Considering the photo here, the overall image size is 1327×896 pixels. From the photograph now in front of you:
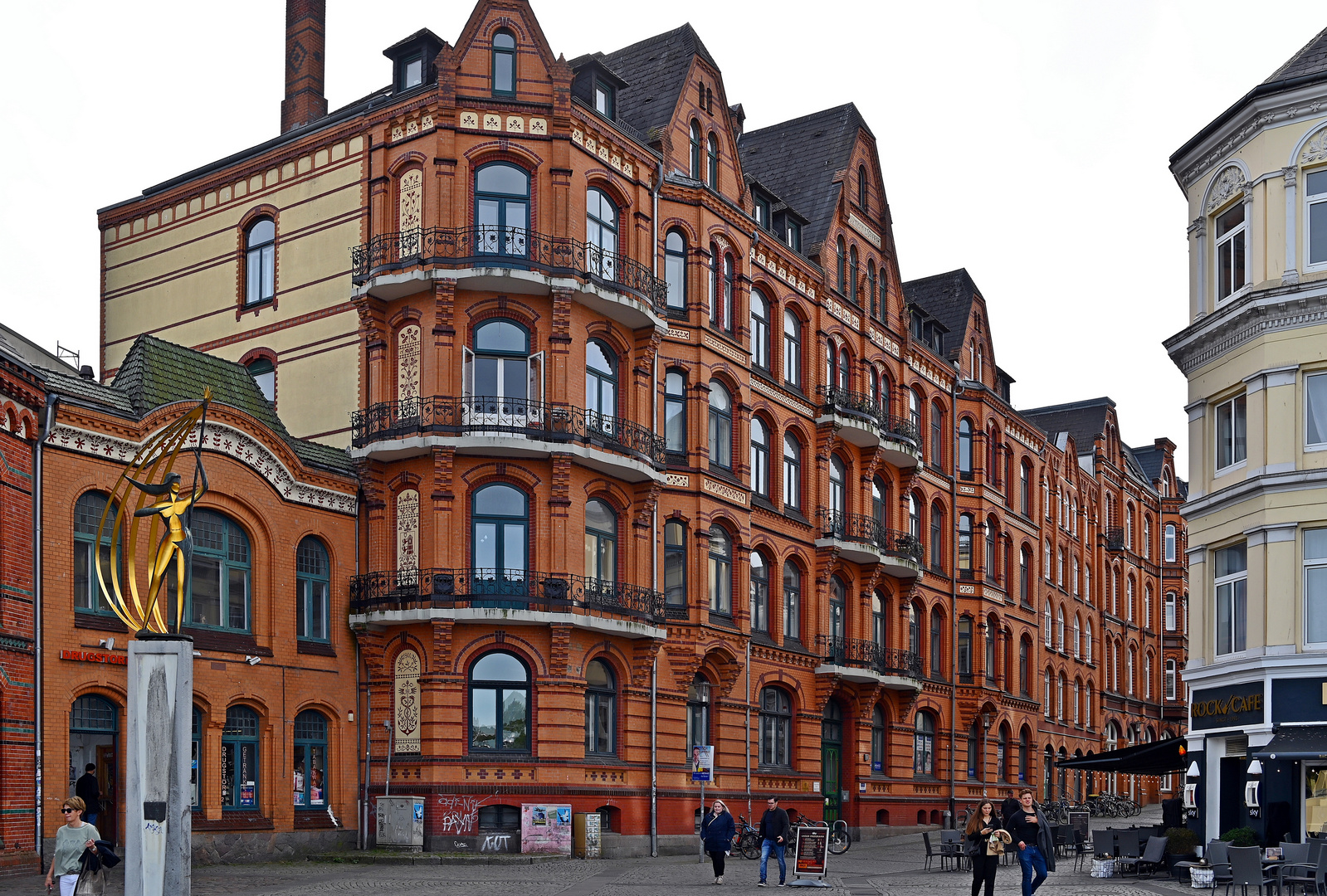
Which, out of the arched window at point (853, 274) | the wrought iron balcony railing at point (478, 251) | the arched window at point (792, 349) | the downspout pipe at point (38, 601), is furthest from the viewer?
the arched window at point (853, 274)

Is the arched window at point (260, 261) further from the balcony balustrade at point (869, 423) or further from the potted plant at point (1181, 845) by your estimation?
the potted plant at point (1181, 845)

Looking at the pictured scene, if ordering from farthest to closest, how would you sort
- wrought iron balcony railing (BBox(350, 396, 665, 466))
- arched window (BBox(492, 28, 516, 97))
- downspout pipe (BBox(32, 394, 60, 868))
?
1. arched window (BBox(492, 28, 516, 97))
2. wrought iron balcony railing (BBox(350, 396, 665, 466))
3. downspout pipe (BBox(32, 394, 60, 868))

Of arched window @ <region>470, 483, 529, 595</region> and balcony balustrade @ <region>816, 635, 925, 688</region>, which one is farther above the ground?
arched window @ <region>470, 483, 529, 595</region>

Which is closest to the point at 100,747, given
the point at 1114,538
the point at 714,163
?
the point at 714,163

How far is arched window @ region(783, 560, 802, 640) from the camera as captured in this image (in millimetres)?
44281

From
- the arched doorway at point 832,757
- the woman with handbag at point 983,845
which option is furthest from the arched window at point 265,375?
the woman with handbag at point 983,845

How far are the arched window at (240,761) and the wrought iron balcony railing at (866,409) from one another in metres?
20.3

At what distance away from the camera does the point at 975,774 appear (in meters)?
57.6

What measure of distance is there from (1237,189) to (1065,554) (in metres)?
43.4

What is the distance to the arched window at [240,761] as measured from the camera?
32250mm

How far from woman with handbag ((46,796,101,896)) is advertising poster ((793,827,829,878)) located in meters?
13.6

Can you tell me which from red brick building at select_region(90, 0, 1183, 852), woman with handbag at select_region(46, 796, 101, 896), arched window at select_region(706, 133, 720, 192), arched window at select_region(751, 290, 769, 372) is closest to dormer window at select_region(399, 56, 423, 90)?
red brick building at select_region(90, 0, 1183, 852)

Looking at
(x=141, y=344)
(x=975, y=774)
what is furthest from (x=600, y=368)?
(x=975, y=774)

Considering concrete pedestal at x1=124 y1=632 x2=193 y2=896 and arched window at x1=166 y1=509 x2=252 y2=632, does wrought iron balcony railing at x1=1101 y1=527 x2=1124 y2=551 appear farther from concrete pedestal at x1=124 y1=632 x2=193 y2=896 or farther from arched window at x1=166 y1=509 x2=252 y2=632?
concrete pedestal at x1=124 y1=632 x2=193 y2=896
